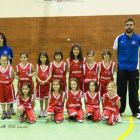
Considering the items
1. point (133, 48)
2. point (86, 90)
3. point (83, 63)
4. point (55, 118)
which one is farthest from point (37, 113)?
point (133, 48)

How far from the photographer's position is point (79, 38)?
29.9 feet

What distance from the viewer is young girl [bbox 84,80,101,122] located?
3.95m

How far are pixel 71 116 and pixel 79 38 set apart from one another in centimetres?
559

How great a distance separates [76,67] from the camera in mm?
4312

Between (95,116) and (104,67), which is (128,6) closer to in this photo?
(104,67)

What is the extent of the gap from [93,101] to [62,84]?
761 mm

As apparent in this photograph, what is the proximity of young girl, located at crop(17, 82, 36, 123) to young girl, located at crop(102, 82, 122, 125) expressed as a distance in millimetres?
1400

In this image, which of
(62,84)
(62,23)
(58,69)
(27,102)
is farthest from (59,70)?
(62,23)

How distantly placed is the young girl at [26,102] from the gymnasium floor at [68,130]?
0.14m

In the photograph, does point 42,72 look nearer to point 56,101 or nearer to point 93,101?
point 56,101

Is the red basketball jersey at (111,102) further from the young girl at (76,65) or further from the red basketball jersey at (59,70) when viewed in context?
the red basketball jersey at (59,70)

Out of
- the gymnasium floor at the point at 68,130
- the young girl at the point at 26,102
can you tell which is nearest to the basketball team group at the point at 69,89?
the young girl at the point at 26,102

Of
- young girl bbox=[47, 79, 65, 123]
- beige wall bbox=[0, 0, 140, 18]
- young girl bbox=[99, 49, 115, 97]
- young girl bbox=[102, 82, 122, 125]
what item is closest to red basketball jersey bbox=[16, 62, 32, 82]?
young girl bbox=[47, 79, 65, 123]

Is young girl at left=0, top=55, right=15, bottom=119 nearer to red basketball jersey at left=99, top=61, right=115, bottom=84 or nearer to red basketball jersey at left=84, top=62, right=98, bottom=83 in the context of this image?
red basketball jersey at left=84, top=62, right=98, bottom=83
